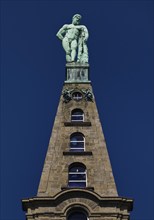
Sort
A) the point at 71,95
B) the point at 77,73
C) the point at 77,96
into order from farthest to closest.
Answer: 1. the point at 77,73
2. the point at 77,96
3. the point at 71,95

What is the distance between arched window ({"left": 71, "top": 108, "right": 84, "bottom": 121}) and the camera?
7512cm

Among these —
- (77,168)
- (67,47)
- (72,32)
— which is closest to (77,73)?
(67,47)

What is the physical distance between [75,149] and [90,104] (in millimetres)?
5148

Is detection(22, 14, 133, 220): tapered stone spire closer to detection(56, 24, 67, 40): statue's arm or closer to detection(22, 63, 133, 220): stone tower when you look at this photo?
detection(22, 63, 133, 220): stone tower

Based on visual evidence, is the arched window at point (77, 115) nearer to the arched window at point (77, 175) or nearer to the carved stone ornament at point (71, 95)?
the carved stone ornament at point (71, 95)

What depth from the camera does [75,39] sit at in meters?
81.6

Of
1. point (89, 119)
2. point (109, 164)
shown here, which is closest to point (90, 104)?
point (89, 119)

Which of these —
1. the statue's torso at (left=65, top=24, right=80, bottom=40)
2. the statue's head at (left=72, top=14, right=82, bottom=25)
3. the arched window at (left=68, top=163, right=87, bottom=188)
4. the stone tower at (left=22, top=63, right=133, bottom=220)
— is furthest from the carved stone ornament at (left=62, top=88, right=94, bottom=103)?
the statue's head at (left=72, top=14, right=82, bottom=25)

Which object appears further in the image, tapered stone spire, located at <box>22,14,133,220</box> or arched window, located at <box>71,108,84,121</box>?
arched window, located at <box>71,108,84,121</box>

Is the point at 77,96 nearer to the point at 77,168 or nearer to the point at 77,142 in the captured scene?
the point at 77,142

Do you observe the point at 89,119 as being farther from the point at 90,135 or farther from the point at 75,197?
the point at 75,197

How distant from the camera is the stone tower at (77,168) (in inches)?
2630

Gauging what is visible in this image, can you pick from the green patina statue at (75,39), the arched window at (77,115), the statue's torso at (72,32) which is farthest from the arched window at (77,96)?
the statue's torso at (72,32)

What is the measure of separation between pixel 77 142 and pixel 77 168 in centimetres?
283
